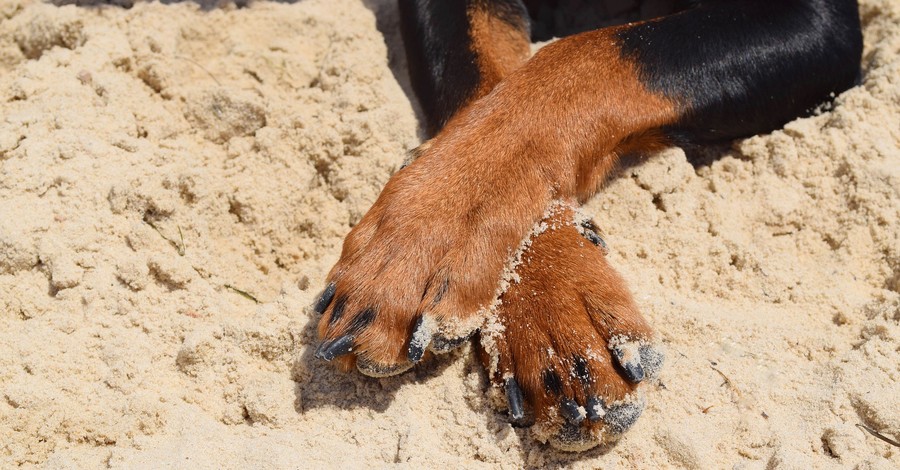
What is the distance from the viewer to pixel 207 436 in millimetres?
1847

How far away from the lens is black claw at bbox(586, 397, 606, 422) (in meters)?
1.77

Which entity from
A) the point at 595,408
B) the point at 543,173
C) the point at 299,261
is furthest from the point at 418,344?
the point at 299,261

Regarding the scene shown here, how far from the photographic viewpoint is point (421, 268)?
192 centimetres

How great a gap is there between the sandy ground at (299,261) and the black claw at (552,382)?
16 centimetres

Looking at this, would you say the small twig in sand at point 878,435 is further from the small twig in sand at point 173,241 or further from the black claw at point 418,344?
the small twig in sand at point 173,241

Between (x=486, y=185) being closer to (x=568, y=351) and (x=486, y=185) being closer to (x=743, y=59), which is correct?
(x=568, y=351)

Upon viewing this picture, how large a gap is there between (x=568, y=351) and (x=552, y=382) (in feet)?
0.28

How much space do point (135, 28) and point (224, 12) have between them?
362 mm

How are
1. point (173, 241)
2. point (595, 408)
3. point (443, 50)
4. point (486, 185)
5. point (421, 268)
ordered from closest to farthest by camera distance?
point (595, 408) → point (421, 268) → point (486, 185) → point (173, 241) → point (443, 50)

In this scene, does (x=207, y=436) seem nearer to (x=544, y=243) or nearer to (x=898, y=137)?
(x=544, y=243)

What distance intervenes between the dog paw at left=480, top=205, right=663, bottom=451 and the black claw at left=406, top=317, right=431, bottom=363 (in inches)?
7.1

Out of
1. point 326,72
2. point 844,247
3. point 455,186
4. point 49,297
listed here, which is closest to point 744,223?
point 844,247

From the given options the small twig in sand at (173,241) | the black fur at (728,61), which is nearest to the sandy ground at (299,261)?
the small twig in sand at (173,241)

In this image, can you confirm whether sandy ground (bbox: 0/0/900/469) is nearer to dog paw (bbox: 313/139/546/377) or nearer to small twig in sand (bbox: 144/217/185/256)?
small twig in sand (bbox: 144/217/185/256)
